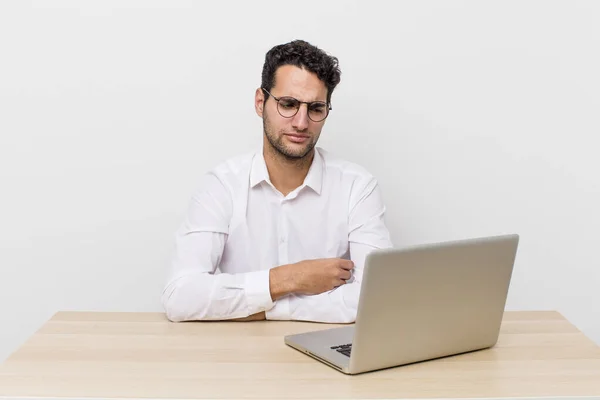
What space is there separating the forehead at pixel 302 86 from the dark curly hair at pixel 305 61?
2cm

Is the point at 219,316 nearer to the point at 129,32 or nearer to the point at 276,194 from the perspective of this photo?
the point at 276,194

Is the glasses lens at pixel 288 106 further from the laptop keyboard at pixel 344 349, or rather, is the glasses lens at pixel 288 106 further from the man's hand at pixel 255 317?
the laptop keyboard at pixel 344 349

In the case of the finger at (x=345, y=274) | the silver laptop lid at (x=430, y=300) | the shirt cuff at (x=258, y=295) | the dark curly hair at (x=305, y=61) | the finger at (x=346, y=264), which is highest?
the dark curly hair at (x=305, y=61)

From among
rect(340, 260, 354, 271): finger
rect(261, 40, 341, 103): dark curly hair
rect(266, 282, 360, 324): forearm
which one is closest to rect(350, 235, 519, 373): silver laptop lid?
rect(266, 282, 360, 324): forearm

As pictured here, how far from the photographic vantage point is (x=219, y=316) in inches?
86.8

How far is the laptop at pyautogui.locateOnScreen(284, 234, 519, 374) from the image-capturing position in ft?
5.46

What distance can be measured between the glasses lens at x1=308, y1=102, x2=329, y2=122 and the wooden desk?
0.77 metres

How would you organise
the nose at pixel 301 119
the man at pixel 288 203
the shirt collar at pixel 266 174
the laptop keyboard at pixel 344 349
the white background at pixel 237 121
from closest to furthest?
1. the laptop keyboard at pixel 344 349
2. the man at pixel 288 203
3. the nose at pixel 301 119
4. the shirt collar at pixel 266 174
5. the white background at pixel 237 121

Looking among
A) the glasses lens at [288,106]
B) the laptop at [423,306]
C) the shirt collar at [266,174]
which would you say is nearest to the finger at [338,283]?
the laptop at [423,306]

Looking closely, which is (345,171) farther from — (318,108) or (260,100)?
(260,100)

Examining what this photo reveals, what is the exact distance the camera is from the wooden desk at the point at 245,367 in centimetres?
159

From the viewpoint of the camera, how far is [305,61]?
266 cm

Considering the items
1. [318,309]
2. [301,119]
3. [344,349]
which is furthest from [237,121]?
[344,349]

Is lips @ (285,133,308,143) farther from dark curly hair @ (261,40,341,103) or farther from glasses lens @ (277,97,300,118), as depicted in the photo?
dark curly hair @ (261,40,341,103)
